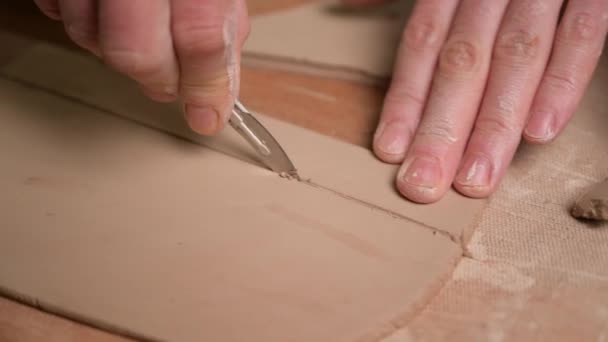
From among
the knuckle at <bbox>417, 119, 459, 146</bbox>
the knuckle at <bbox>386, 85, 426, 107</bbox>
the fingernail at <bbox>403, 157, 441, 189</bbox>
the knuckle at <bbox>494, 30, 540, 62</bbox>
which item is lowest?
the fingernail at <bbox>403, 157, 441, 189</bbox>

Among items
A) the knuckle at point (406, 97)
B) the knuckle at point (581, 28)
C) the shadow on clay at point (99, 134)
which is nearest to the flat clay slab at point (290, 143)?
the shadow on clay at point (99, 134)

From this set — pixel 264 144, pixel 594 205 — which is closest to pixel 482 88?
pixel 594 205

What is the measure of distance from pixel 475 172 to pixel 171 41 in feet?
2.00

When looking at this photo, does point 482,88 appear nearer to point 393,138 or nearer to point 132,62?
point 393,138

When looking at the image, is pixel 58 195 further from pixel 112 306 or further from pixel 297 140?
pixel 297 140

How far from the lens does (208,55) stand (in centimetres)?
95

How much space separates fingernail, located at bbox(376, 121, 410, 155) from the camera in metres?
1.28

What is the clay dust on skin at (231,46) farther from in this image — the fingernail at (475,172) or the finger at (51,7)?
the fingernail at (475,172)

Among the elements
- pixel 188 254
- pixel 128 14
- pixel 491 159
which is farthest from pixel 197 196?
pixel 491 159

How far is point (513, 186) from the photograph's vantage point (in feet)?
4.16

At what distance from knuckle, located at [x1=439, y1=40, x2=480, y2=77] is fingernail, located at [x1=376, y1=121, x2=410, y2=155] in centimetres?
15

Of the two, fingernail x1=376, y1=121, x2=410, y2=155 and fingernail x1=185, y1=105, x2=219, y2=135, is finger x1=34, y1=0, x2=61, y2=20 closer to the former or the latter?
fingernail x1=185, y1=105, x2=219, y2=135

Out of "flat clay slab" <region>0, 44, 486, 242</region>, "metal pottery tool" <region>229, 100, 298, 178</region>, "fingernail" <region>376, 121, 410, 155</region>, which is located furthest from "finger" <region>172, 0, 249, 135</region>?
"fingernail" <region>376, 121, 410, 155</region>

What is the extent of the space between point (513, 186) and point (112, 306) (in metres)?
0.77
